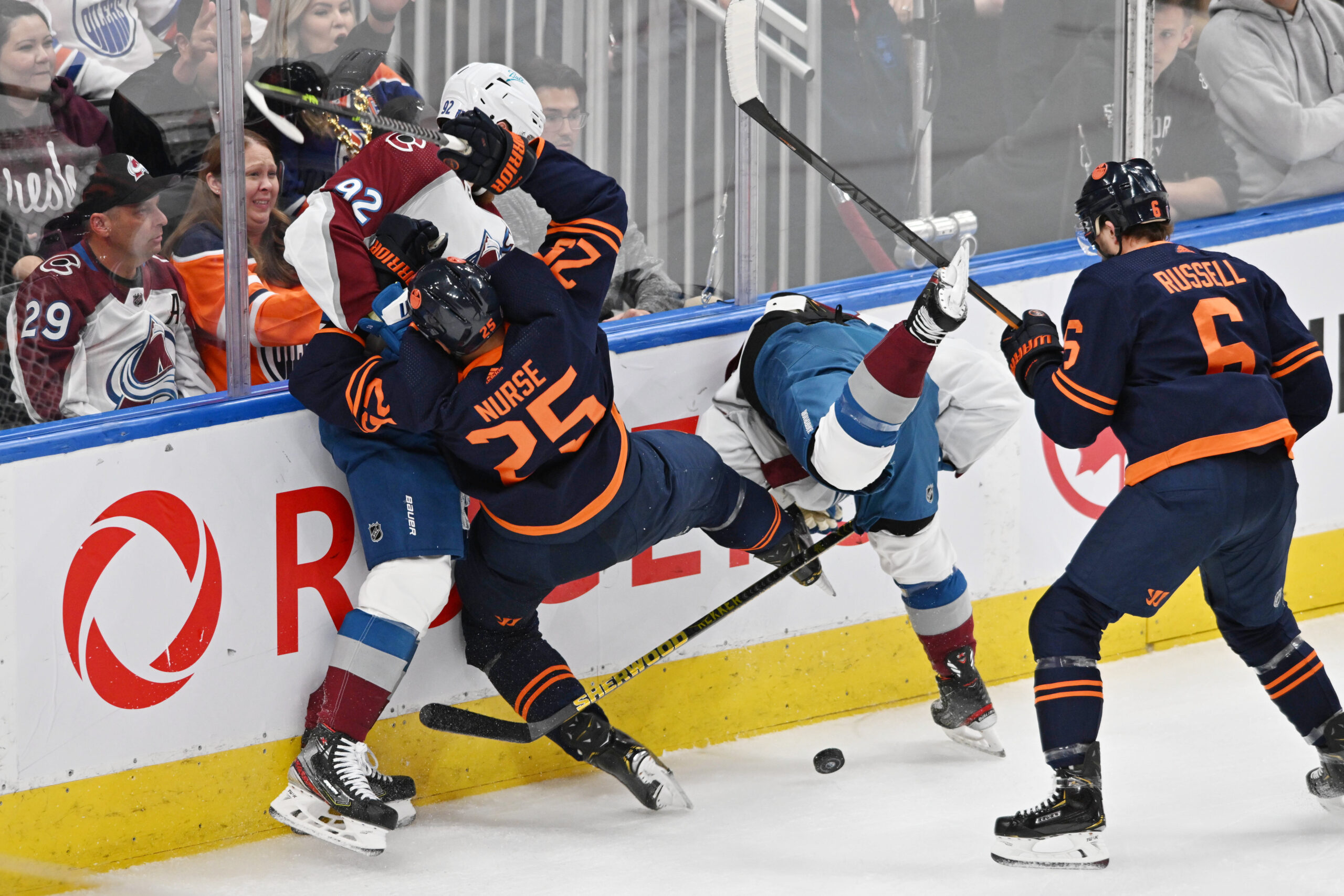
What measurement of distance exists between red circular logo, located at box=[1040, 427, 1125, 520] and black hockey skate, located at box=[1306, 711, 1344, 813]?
35.4 inches

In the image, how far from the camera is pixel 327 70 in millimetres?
3020

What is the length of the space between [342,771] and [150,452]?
60 cm

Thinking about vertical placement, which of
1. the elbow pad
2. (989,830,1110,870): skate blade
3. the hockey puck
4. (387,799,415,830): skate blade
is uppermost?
the elbow pad

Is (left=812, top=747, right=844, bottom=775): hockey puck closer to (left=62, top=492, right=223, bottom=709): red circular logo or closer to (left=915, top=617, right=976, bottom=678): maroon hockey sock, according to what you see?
(left=915, top=617, right=976, bottom=678): maroon hockey sock

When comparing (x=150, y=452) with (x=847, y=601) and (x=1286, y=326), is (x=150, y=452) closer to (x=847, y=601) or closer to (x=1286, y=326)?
(x=847, y=601)

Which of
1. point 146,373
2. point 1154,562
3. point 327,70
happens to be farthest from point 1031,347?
point 146,373

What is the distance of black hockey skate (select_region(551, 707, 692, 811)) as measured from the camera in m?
2.97

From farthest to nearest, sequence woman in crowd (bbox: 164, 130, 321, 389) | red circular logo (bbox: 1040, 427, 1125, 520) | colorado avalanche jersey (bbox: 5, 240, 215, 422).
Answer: red circular logo (bbox: 1040, 427, 1125, 520), woman in crowd (bbox: 164, 130, 321, 389), colorado avalanche jersey (bbox: 5, 240, 215, 422)

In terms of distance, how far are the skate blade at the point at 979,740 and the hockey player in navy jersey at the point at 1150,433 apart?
522 mm

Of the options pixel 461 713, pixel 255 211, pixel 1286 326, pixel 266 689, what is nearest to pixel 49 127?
pixel 255 211

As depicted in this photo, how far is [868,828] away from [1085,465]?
1.13 metres

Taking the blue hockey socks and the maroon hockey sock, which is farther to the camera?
the maroon hockey sock

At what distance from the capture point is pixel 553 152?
2758mm

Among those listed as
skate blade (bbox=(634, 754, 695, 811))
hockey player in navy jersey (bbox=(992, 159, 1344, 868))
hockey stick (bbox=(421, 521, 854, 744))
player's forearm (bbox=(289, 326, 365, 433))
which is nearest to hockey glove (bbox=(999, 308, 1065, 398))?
hockey player in navy jersey (bbox=(992, 159, 1344, 868))
